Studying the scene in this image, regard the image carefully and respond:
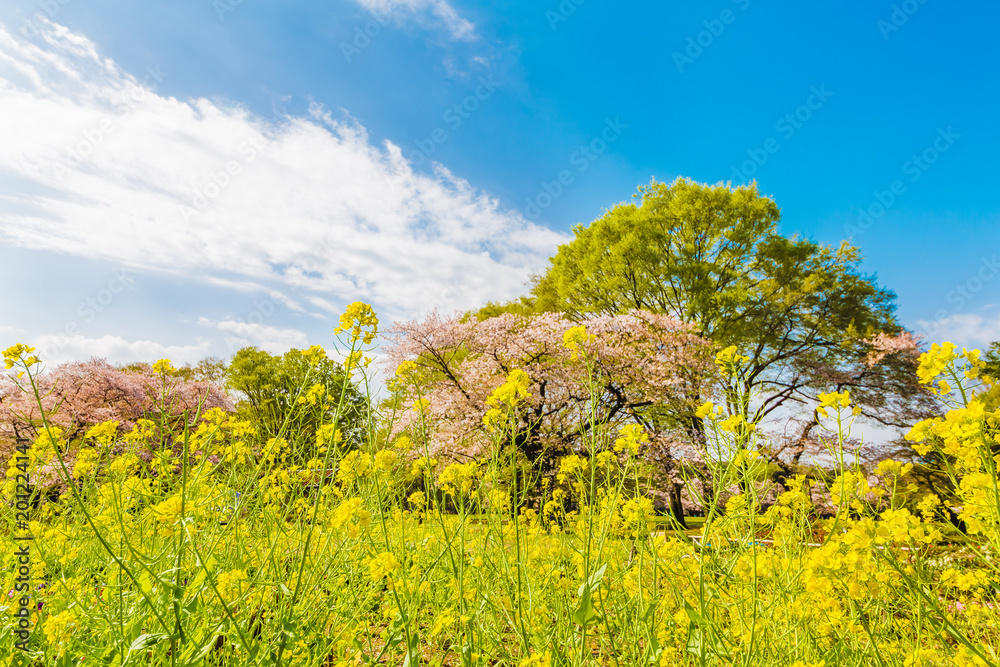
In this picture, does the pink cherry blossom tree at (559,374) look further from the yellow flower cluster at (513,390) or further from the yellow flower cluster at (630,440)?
the yellow flower cluster at (513,390)

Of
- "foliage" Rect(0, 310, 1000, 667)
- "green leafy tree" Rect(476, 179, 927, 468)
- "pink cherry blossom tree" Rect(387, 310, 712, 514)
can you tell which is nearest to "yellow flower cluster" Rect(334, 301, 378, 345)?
"foliage" Rect(0, 310, 1000, 667)

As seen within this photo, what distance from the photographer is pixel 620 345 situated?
32.5ft

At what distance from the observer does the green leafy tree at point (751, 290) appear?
38.4 feet

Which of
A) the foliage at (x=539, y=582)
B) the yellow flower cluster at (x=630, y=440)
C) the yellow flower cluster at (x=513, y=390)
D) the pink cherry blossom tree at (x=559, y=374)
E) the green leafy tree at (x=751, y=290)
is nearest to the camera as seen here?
the foliage at (x=539, y=582)

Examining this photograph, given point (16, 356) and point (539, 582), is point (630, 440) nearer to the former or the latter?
point (539, 582)

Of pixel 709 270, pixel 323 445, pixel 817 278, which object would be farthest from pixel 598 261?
pixel 323 445

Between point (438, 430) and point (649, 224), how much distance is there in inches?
325

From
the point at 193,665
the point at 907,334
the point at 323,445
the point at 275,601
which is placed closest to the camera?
the point at 193,665

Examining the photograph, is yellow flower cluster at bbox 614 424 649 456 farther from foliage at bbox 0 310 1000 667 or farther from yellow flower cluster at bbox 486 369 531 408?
yellow flower cluster at bbox 486 369 531 408

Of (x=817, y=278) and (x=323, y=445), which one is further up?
(x=817, y=278)

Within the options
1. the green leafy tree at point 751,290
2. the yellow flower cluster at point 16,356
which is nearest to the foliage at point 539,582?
the yellow flower cluster at point 16,356

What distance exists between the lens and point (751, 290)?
503 inches

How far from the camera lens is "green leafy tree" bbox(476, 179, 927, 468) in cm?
1171

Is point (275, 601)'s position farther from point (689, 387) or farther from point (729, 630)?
point (689, 387)
